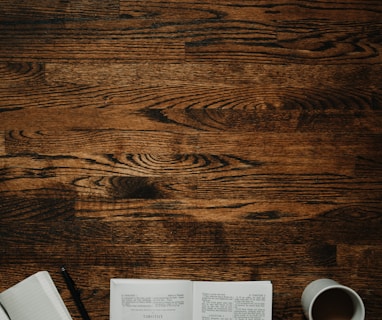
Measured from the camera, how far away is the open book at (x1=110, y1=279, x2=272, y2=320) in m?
1.00

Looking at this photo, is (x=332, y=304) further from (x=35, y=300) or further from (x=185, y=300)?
(x=35, y=300)

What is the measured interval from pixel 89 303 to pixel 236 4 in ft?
2.59

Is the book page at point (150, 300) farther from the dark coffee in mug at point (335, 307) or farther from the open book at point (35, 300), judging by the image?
the dark coffee in mug at point (335, 307)

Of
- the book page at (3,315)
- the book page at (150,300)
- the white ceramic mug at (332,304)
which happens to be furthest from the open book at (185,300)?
the book page at (3,315)

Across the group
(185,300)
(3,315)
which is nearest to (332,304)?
(185,300)

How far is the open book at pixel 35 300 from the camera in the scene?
97 cm

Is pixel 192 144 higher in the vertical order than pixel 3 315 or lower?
higher

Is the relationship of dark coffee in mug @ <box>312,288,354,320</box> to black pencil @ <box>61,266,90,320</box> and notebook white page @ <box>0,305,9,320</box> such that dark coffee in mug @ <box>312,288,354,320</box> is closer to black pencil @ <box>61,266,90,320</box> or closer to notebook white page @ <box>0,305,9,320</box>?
black pencil @ <box>61,266,90,320</box>

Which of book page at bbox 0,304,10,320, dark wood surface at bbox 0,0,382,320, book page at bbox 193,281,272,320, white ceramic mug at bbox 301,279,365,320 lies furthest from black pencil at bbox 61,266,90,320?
white ceramic mug at bbox 301,279,365,320

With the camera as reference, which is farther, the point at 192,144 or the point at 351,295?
the point at 192,144

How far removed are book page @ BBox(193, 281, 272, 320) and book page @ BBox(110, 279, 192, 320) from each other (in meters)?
0.03

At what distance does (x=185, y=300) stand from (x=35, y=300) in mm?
340

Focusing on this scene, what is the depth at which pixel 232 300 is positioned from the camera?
39.6 inches

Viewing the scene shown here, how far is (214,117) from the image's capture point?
104 centimetres
